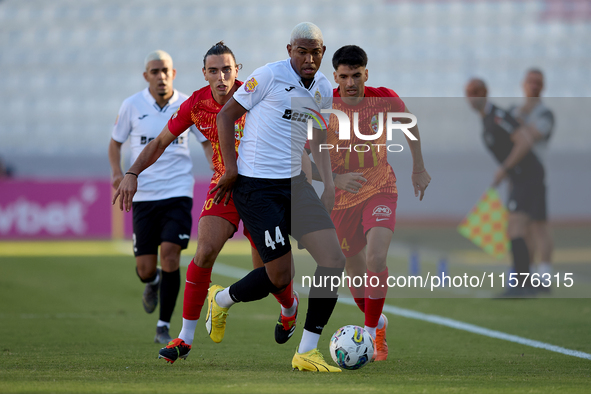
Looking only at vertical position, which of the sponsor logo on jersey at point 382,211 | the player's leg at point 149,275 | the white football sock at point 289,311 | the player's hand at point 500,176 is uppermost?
the sponsor logo on jersey at point 382,211

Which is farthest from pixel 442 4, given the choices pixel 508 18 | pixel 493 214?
pixel 493 214

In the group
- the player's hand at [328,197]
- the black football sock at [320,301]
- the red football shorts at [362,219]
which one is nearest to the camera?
the black football sock at [320,301]

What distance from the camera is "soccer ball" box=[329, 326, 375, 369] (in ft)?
15.5

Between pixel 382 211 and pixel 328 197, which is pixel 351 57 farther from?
pixel 382 211

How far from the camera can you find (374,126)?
5656mm

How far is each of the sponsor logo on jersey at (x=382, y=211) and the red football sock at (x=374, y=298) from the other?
405 mm

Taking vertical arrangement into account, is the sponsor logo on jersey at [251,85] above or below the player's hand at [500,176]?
above

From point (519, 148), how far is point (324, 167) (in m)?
5.28

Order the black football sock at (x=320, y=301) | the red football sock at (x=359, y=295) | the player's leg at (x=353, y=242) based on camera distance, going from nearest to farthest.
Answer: the black football sock at (x=320, y=301) < the player's leg at (x=353, y=242) < the red football sock at (x=359, y=295)

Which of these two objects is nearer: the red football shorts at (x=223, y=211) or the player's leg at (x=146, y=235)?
the red football shorts at (x=223, y=211)

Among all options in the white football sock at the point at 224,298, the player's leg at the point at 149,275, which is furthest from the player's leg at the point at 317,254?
the player's leg at the point at 149,275

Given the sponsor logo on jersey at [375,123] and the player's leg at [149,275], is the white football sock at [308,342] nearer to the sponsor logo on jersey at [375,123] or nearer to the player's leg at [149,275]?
the sponsor logo on jersey at [375,123]

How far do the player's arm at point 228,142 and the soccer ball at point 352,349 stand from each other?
1.15 meters

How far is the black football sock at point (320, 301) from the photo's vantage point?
479 centimetres
